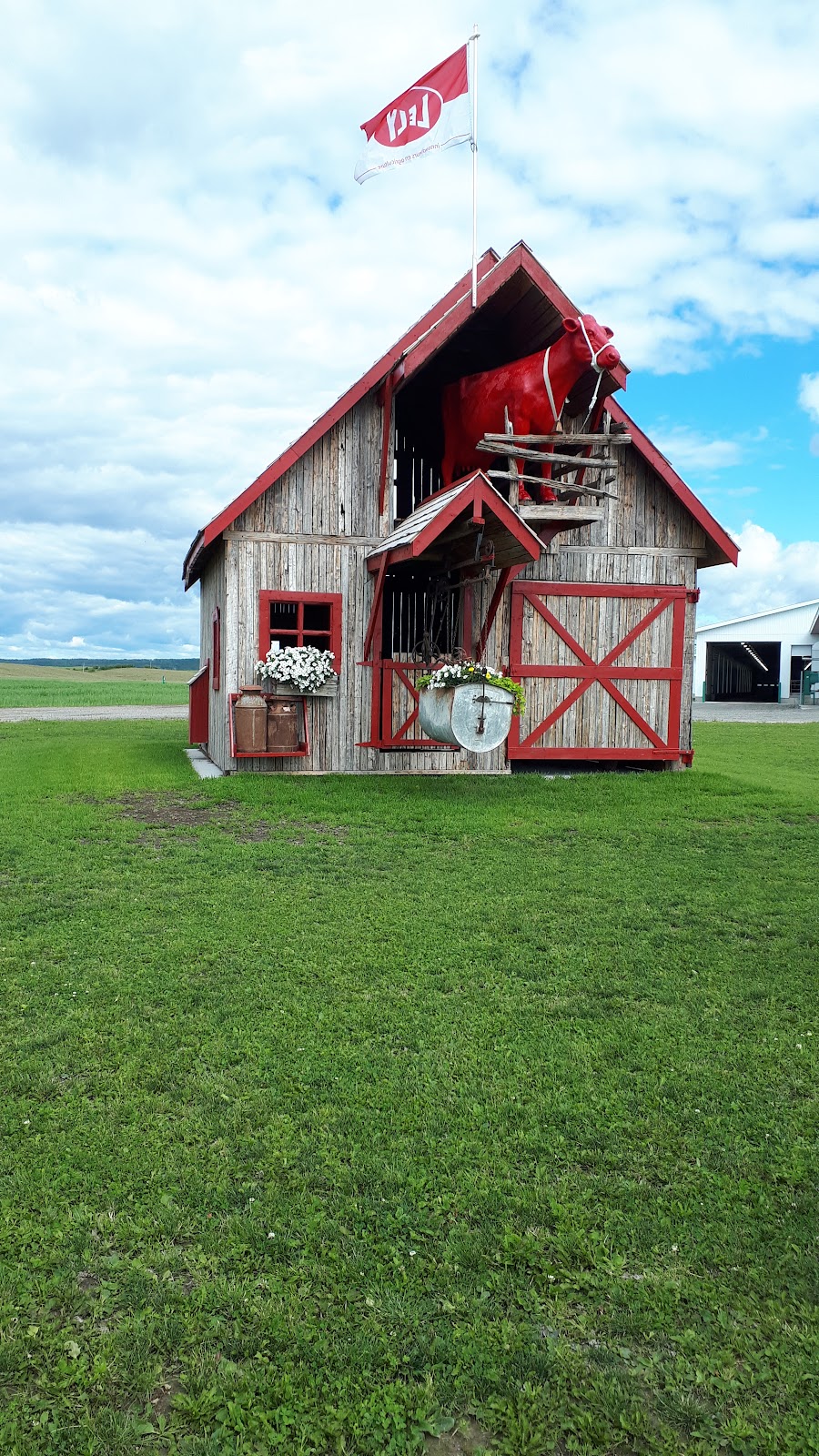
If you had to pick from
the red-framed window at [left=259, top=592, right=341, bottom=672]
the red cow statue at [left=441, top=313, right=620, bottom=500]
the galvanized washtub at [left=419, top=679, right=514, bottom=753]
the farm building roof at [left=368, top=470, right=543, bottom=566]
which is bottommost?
the galvanized washtub at [left=419, top=679, right=514, bottom=753]

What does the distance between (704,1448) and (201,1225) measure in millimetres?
1719

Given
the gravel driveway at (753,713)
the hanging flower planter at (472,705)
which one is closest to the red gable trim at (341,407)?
the hanging flower planter at (472,705)

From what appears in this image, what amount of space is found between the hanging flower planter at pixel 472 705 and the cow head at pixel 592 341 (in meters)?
4.16

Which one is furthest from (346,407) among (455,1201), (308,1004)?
(455,1201)

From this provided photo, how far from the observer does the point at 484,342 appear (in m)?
14.4

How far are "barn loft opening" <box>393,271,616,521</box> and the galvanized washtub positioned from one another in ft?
12.0

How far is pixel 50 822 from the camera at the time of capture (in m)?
10.3

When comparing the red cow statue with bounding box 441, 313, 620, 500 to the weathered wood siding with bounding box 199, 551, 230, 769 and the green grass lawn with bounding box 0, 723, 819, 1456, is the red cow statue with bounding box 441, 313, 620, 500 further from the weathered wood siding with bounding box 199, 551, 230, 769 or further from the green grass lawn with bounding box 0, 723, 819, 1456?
the green grass lawn with bounding box 0, 723, 819, 1456

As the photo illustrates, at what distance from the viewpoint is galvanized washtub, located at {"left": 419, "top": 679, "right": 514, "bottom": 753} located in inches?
444

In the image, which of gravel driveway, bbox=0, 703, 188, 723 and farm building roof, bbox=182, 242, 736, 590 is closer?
farm building roof, bbox=182, 242, 736, 590

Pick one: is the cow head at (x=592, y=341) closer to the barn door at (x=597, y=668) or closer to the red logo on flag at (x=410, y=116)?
the red logo on flag at (x=410, y=116)

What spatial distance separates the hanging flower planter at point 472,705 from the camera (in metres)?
11.3

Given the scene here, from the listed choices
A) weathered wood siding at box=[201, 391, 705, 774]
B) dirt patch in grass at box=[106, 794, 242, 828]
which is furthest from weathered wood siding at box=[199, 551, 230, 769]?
dirt patch in grass at box=[106, 794, 242, 828]

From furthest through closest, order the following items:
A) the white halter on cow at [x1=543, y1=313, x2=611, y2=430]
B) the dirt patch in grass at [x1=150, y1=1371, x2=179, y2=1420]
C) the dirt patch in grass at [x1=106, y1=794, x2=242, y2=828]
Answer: the white halter on cow at [x1=543, y1=313, x2=611, y2=430] < the dirt patch in grass at [x1=106, y1=794, x2=242, y2=828] < the dirt patch in grass at [x1=150, y1=1371, x2=179, y2=1420]
